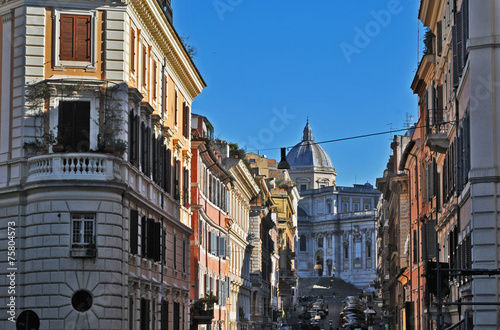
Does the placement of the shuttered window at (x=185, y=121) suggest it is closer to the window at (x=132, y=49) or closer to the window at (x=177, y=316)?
the window at (x=177, y=316)

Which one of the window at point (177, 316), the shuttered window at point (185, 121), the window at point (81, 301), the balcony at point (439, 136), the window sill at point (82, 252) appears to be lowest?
the window at point (177, 316)

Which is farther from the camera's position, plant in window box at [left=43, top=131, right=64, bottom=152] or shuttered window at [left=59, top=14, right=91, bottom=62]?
shuttered window at [left=59, top=14, right=91, bottom=62]

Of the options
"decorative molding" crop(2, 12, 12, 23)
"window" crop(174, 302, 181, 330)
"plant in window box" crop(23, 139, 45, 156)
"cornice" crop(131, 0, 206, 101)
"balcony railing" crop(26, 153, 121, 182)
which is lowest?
"window" crop(174, 302, 181, 330)

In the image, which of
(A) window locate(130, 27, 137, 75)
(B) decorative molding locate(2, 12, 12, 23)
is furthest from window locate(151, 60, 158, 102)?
(B) decorative molding locate(2, 12, 12, 23)

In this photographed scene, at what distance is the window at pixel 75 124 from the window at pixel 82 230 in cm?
220

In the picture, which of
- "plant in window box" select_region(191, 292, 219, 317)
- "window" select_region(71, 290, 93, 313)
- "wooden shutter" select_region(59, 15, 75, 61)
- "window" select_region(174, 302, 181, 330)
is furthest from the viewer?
"plant in window box" select_region(191, 292, 219, 317)

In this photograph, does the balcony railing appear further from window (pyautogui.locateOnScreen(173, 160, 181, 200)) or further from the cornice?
window (pyautogui.locateOnScreen(173, 160, 181, 200))

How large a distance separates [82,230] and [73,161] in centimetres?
218

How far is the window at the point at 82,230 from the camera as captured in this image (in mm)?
34281

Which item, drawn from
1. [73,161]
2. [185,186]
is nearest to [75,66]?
[73,161]

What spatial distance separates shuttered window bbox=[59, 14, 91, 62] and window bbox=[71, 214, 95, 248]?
17.0 ft

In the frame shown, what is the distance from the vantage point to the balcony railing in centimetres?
3428

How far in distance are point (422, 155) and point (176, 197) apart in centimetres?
1189

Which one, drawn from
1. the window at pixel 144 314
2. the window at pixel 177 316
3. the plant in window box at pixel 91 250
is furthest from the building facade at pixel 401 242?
the plant in window box at pixel 91 250
